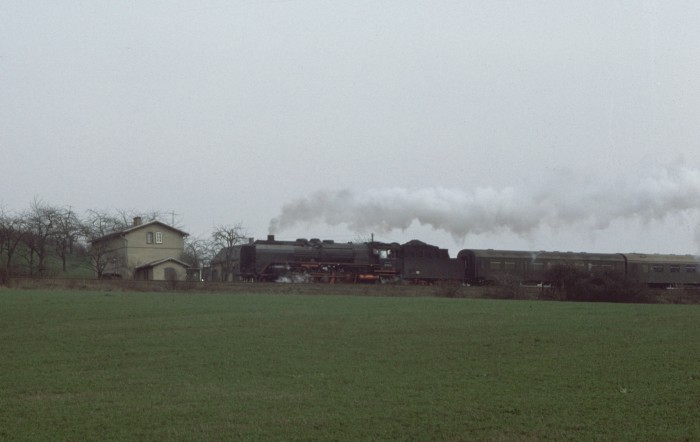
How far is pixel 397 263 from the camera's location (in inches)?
1992

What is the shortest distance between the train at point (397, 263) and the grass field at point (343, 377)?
922 inches

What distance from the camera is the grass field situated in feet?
35.9

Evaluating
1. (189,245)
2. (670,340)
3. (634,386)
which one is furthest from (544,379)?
(189,245)

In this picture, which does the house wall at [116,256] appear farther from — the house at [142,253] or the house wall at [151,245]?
the house wall at [151,245]

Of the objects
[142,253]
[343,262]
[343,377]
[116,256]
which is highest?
[142,253]

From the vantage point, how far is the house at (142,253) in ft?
240

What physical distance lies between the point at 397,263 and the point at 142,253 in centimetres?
3494

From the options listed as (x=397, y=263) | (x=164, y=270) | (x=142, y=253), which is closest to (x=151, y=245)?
(x=142, y=253)

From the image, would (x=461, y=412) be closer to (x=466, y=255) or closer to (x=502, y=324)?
(x=502, y=324)

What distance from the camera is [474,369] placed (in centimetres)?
1534

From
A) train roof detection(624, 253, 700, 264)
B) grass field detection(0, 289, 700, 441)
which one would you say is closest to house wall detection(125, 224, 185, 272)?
train roof detection(624, 253, 700, 264)

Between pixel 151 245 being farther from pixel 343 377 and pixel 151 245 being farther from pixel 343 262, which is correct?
pixel 343 377

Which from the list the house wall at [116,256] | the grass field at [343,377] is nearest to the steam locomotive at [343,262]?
the grass field at [343,377]

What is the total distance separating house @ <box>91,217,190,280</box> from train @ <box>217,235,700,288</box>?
21.8 m
